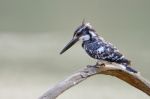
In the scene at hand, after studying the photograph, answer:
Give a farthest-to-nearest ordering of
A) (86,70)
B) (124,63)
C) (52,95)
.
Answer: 1. (124,63)
2. (86,70)
3. (52,95)

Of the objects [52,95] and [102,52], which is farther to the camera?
[102,52]

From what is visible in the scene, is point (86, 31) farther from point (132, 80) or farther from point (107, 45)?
point (132, 80)

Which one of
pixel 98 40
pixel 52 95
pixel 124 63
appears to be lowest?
pixel 52 95

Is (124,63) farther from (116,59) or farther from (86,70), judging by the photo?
(86,70)

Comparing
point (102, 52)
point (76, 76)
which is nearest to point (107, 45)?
point (102, 52)

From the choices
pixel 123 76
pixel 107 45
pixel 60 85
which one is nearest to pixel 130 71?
pixel 123 76

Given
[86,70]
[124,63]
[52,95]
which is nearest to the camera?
[52,95]

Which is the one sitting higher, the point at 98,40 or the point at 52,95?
the point at 98,40
